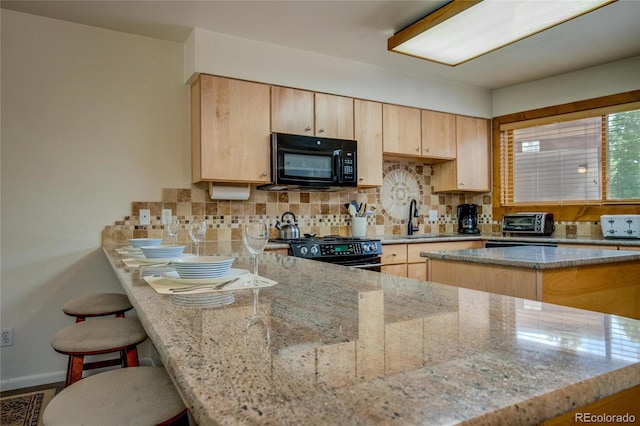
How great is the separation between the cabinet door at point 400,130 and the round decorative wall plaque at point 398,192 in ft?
1.20

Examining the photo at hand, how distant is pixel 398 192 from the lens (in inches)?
161

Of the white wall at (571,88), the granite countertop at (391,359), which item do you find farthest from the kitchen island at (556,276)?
the white wall at (571,88)

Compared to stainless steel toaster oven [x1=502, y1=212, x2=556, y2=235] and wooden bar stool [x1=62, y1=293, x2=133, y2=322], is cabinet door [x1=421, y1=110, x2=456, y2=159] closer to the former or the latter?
stainless steel toaster oven [x1=502, y1=212, x2=556, y2=235]

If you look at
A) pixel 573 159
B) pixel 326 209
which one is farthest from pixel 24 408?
pixel 573 159

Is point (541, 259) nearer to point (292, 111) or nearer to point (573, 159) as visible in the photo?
point (292, 111)

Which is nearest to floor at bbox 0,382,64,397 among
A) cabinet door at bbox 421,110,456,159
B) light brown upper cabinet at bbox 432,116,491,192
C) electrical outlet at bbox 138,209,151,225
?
electrical outlet at bbox 138,209,151,225

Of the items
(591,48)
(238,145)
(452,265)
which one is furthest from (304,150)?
(591,48)

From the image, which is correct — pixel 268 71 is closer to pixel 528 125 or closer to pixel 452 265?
pixel 452 265

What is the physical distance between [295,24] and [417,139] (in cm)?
162

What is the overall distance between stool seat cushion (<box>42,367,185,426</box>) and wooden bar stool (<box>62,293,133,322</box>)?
1.06m

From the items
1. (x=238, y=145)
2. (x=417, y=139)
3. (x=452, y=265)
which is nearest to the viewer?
(x=452, y=265)

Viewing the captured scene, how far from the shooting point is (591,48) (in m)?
3.13

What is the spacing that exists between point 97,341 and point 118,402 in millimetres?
605

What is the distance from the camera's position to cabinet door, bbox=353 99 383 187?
3457 millimetres
